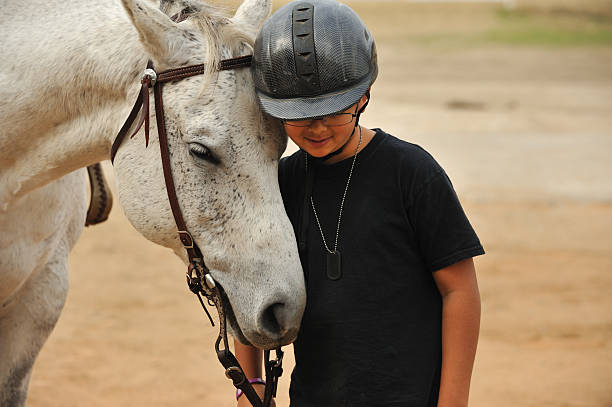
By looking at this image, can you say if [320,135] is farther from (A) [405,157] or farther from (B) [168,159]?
(B) [168,159]

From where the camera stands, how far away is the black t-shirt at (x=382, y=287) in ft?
6.91

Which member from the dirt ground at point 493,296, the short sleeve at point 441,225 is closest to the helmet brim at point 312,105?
the short sleeve at point 441,225

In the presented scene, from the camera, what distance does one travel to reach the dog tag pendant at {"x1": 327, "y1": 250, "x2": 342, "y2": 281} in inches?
84.8

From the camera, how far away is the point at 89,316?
6410mm

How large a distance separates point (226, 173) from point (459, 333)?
32.2 inches

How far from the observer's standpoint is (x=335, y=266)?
2.16m

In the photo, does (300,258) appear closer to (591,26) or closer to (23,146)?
(23,146)

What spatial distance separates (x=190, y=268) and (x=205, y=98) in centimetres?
51

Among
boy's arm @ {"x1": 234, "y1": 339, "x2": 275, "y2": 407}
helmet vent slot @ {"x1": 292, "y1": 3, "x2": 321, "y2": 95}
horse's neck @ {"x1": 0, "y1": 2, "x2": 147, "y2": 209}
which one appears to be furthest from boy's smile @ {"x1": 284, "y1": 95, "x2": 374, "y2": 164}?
boy's arm @ {"x1": 234, "y1": 339, "x2": 275, "y2": 407}

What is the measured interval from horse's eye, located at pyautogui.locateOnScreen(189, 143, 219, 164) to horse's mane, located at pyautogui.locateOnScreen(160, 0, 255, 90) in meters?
0.17

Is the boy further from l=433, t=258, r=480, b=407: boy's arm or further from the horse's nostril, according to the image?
the horse's nostril

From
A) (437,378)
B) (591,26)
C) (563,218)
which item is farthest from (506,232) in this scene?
(591,26)

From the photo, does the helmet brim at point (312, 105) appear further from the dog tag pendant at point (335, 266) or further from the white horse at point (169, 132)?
the dog tag pendant at point (335, 266)

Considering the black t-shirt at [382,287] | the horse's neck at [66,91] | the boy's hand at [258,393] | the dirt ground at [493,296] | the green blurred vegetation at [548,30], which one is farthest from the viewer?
the green blurred vegetation at [548,30]
